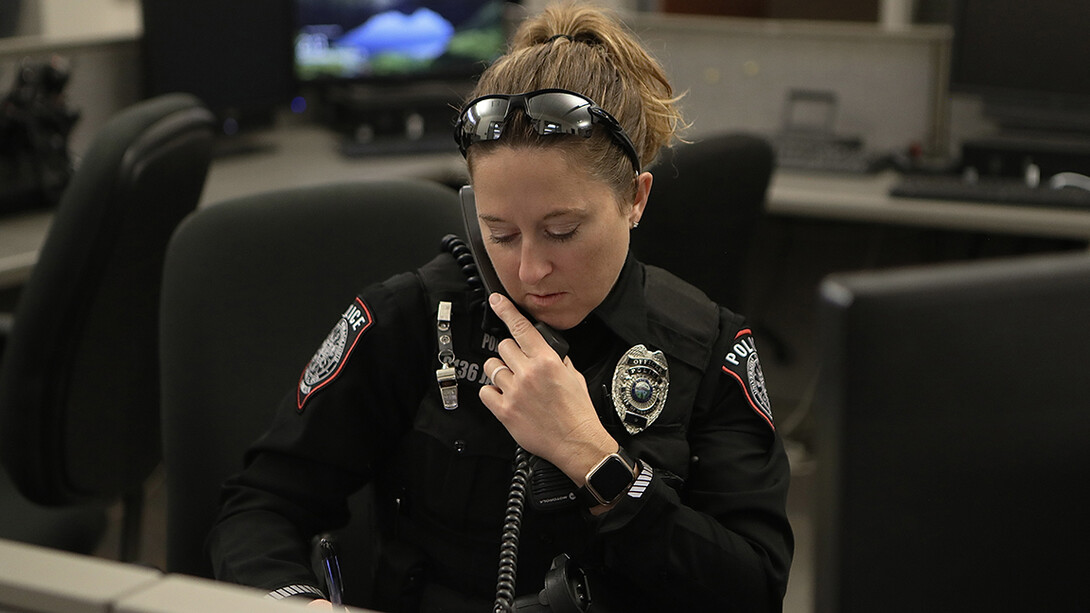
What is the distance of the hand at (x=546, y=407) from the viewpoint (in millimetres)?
980

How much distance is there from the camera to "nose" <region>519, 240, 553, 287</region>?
100 cm

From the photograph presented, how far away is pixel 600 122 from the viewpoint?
3.37ft

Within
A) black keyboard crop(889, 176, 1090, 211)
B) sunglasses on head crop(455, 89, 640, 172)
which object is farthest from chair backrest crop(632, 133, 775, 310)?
sunglasses on head crop(455, 89, 640, 172)

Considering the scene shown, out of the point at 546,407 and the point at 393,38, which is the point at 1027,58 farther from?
the point at 546,407

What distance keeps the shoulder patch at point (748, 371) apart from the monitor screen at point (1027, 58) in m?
1.84

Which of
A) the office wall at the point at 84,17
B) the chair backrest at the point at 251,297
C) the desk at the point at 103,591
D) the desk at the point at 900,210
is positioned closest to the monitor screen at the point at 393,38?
the desk at the point at 900,210

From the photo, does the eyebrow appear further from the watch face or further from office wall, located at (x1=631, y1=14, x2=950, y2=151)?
office wall, located at (x1=631, y1=14, x2=950, y2=151)

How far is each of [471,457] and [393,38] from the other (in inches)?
88.5

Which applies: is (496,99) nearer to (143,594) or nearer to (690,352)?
(690,352)

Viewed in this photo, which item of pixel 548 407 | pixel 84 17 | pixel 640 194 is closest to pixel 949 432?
pixel 548 407

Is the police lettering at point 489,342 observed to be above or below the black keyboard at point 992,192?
above

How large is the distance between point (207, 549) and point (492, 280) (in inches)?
15.5

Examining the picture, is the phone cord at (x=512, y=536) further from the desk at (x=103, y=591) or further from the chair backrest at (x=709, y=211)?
the chair backrest at (x=709, y=211)

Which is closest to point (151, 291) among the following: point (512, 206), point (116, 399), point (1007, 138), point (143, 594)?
point (116, 399)
